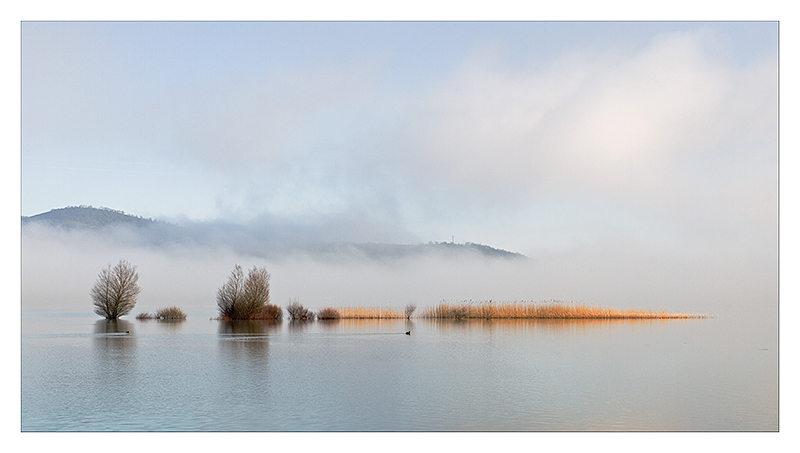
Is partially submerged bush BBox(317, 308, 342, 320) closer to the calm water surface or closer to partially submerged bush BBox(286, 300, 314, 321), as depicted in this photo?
partially submerged bush BBox(286, 300, 314, 321)

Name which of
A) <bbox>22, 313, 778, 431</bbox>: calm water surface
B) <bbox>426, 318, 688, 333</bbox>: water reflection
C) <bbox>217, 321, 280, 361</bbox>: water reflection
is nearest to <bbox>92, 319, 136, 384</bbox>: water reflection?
<bbox>22, 313, 778, 431</bbox>: calm water surface

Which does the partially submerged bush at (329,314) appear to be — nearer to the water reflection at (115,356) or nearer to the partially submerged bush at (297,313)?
the partially submerged bush at (297,313)

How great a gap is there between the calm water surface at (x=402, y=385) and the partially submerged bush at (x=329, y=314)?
13430 millimetres

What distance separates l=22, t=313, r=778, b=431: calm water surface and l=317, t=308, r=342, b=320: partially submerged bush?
13.4 meters

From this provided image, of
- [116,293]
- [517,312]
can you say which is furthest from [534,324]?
[116,293]

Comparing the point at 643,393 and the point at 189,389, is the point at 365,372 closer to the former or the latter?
the point at 189,389

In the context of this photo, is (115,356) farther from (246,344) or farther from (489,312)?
(489,312)

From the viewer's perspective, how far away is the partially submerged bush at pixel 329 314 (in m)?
35.2

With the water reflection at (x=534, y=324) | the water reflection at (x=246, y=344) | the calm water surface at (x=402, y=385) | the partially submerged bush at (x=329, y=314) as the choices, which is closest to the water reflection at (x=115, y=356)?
the calm water surface at (x=402, y=385)

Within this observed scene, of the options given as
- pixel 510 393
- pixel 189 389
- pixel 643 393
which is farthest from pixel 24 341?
pixel 643 393

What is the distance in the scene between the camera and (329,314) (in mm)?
35344

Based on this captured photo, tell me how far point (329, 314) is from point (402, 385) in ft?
76.8

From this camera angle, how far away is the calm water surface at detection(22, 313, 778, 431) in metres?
9.60

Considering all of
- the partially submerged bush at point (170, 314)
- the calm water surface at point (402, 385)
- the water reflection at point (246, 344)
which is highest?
the calm water surface at point (402, 385)
